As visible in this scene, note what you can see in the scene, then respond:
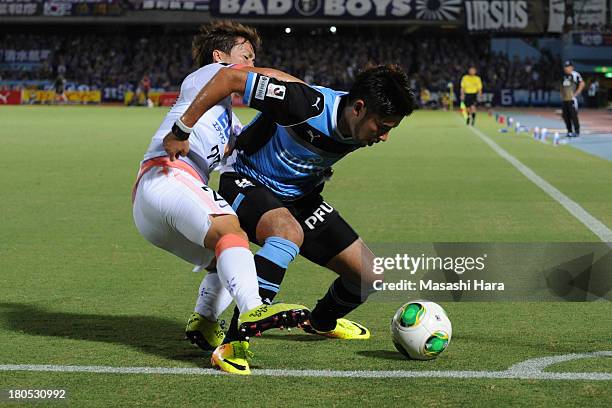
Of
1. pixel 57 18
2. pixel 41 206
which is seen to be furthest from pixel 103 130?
pixel 57 18

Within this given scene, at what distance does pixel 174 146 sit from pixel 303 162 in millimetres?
734

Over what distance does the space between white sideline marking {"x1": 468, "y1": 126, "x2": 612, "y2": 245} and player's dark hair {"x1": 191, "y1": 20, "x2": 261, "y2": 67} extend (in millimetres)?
4891

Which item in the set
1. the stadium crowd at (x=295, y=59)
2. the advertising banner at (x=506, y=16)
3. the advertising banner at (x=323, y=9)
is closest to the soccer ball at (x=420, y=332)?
the stadium crowd at (x=295, y=59)

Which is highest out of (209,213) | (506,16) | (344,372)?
(506,16)

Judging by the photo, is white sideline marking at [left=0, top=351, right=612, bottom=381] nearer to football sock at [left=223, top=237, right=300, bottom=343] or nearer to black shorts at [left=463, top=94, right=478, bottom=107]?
football sock at [left=223, top=237, right=300, bottom=343]

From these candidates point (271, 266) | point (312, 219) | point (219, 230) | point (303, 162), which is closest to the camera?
point (219, 230)

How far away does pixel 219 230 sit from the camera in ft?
17.1

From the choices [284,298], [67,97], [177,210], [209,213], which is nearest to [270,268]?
[209,213]

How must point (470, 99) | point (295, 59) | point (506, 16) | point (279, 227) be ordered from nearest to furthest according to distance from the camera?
point (279, 227)
point (470, 99)
point (506, 16)
point (295, 59)

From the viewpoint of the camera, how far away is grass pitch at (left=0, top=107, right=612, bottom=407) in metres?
4.86

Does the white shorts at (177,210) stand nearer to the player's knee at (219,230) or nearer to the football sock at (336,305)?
the player's knee at (219,230)

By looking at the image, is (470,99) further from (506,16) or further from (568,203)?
(506,16)

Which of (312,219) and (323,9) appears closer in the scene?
(312,219)

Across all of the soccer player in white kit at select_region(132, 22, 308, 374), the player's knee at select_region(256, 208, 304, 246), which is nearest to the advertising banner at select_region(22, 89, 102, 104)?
the soccer player in white kit at select_region(132, 22, 308, 374)
